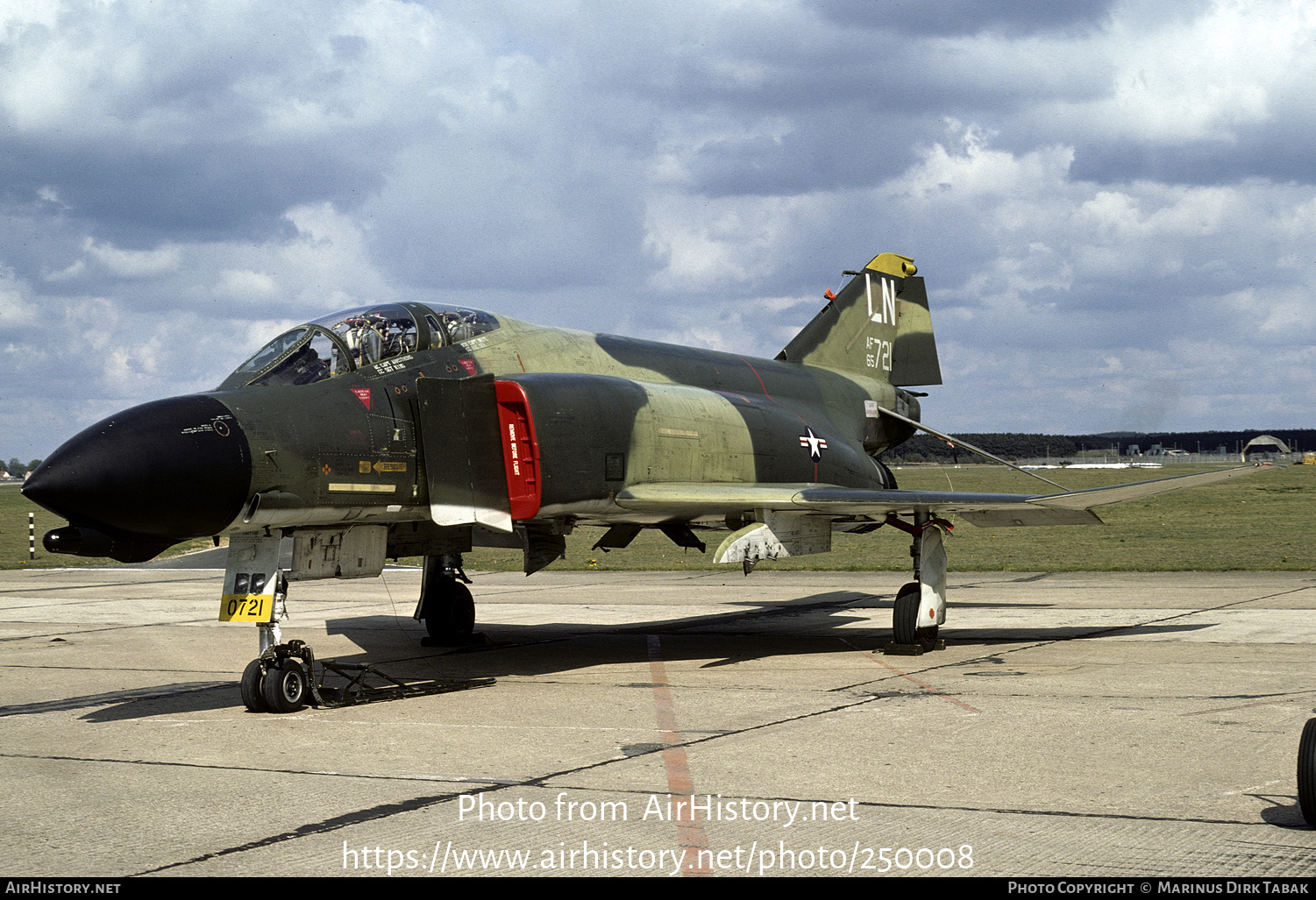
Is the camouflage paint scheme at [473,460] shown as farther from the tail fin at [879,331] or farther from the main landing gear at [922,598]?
the tail fin at [879,331]

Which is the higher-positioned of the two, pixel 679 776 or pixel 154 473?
pixel 154 473

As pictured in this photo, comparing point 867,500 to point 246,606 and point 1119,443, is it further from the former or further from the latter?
point 1119,443

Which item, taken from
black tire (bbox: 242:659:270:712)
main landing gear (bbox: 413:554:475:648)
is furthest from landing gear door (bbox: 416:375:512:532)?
main landing gear (bbox: 413:554:475:648)

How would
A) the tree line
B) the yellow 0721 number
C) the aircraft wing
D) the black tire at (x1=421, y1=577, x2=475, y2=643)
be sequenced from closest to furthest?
the yellow 0721 number < the aircraft wing < the black tire at (x1=421, y1=577, x2=475, y2=643) < the tree line

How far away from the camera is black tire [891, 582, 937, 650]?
459 inches

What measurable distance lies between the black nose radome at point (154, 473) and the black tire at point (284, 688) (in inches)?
47.9

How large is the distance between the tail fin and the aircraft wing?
470 centimetres

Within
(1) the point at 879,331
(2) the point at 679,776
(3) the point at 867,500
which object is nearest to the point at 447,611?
(3) the point at 867,500

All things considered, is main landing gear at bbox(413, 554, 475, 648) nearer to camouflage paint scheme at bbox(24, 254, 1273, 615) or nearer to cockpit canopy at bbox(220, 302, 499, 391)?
camouflage paint scheme at bbox(24, 254, 1273, 615)

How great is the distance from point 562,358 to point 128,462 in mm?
5008

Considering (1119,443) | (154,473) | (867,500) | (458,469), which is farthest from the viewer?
(1119,443)

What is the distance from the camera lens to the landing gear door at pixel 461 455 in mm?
9453

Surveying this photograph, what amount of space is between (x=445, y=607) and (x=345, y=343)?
4596 mm

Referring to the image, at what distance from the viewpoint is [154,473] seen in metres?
7.59
